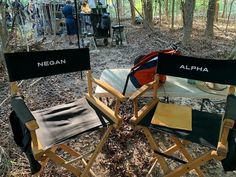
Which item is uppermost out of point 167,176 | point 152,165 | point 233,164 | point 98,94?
point 98,94

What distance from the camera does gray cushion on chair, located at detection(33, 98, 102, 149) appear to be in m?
1.68

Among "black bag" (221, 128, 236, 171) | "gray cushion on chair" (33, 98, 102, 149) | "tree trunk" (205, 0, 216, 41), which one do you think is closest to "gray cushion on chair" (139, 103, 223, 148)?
"black bag" (221, 128, 236, 171)

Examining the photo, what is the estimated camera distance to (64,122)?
1.87 m

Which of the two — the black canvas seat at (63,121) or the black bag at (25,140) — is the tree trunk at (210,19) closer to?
the black canvas seat at (63,121)

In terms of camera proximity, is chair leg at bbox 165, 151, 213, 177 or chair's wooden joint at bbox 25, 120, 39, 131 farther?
chair leg at bbox 165, 151, 213, 177

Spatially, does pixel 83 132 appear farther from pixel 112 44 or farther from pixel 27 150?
pixel 112 44

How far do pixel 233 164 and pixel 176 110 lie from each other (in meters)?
0.60

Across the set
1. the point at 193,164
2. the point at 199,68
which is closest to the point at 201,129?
the point at 193,164

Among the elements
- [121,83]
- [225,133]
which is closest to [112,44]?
[121,83]

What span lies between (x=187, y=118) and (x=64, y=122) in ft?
2.92

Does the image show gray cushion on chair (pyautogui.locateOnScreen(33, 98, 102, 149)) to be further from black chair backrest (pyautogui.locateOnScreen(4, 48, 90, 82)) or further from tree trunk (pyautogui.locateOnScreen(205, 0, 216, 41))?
tree trunk (pyautogui.locateOnScreen(205, 0, 216, 41))

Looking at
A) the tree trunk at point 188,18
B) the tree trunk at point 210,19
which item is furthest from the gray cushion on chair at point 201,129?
the tree trunk at point 210,19

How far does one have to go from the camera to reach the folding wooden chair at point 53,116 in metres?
1.56

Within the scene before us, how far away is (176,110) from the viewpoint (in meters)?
1.97
